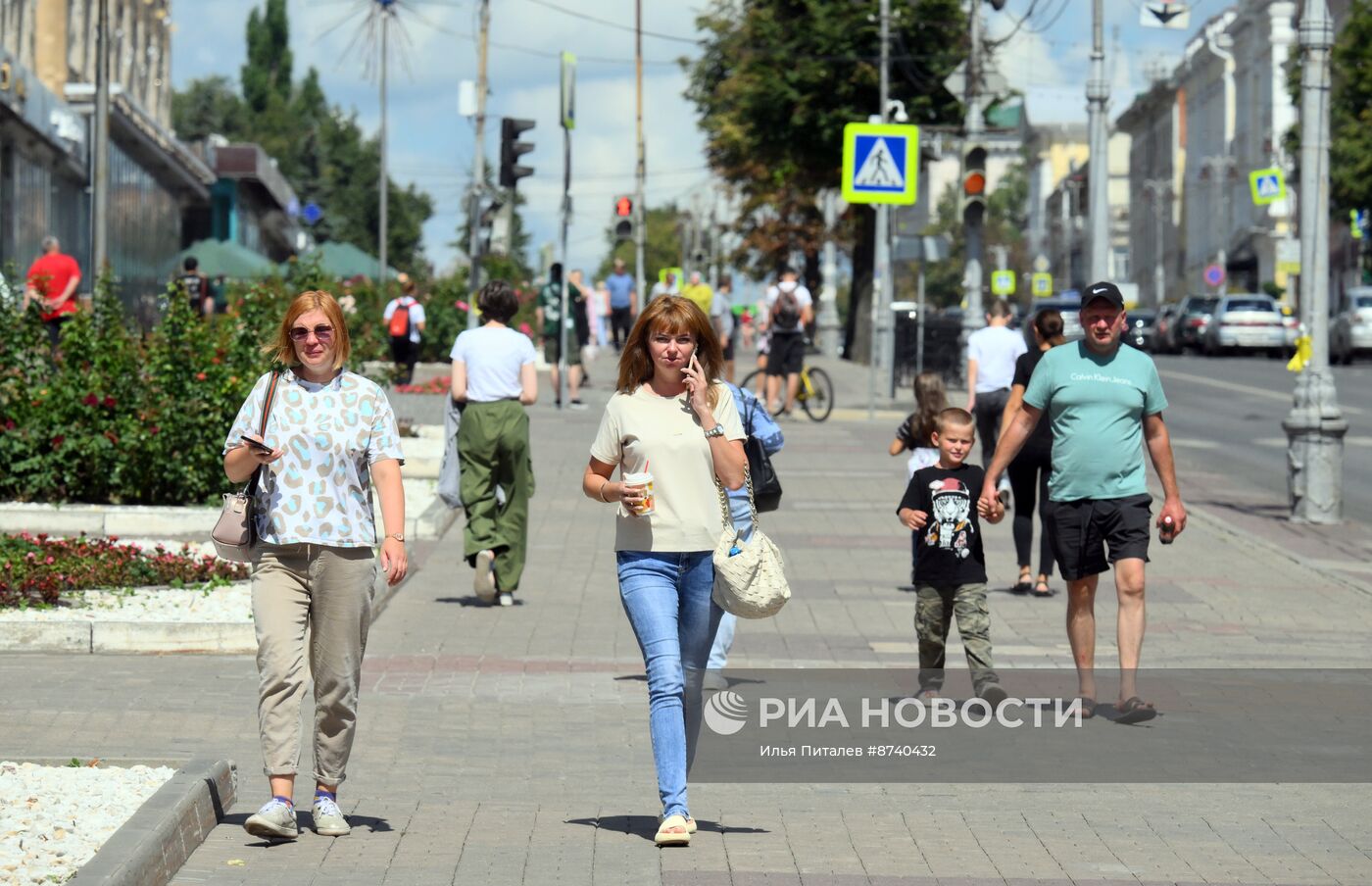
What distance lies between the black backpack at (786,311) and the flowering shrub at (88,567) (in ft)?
43.2

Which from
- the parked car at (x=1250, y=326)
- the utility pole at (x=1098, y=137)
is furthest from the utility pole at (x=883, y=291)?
the parked car at (x=1250, y=326)

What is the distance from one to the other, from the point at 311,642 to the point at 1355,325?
46.6m

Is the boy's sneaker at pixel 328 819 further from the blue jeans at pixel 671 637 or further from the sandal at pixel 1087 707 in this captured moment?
the sandal at pixel 1087 707

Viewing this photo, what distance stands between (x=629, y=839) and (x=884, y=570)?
743cm

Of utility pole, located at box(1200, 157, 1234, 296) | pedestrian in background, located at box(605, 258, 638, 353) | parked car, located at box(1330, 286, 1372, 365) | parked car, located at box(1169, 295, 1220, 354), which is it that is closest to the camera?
pedestrian in background, located at box(605, 258, 638, 353)

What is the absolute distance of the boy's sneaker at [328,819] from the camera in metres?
6.58

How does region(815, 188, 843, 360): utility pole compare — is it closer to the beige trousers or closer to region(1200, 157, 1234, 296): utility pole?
the beige trousers

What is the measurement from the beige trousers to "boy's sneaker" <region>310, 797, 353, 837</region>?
0.07 meters

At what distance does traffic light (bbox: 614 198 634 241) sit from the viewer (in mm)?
31703

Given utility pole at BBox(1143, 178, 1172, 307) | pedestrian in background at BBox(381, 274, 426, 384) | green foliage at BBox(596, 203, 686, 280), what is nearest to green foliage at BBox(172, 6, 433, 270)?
green foliage at BBox(596, 203, 686, 280)

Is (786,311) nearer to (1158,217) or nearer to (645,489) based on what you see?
(645,489)

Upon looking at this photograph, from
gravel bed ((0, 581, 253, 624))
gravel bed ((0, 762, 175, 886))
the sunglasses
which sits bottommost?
gravel bed ((0, 762, 175, 886))

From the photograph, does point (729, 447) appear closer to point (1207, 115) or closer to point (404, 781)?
point (404, 781)

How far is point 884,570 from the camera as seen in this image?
13.9m
